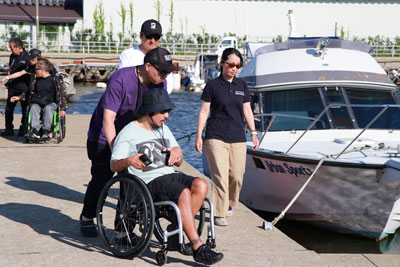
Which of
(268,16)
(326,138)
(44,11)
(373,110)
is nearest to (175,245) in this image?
(326,138)

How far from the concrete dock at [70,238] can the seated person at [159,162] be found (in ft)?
1.60

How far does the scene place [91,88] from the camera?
42.8 metres

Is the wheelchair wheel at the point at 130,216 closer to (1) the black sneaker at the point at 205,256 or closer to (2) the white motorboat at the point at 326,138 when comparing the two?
(1) the black sneaker at the point at 205,256

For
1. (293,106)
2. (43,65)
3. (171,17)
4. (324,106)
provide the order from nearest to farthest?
(324,106)
(293,106)
(43,65)
(171,17)

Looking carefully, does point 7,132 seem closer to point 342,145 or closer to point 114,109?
point 342,145

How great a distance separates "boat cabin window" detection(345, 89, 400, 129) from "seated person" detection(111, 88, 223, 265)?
5287 millimetres

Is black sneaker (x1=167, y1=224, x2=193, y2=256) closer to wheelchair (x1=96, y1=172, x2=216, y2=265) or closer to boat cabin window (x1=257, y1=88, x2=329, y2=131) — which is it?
wheelchair (x1=96, y1=172, x2=216, y2=265)

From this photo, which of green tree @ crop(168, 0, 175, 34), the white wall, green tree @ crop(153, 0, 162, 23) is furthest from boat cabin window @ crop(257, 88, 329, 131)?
the white wall

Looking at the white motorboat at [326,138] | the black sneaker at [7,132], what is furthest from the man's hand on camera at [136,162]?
the black sneaker at [7,132]

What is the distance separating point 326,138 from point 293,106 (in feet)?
2.95

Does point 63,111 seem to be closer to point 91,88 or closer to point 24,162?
point 24,162

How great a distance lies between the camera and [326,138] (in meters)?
9.98

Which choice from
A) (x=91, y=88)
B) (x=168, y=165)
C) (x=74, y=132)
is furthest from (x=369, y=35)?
(x=168, y=165)

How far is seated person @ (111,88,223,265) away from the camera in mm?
5445
